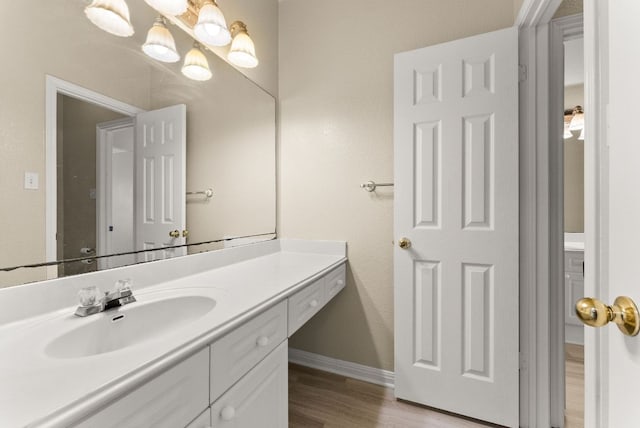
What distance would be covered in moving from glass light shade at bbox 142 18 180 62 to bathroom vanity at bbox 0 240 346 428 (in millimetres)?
867

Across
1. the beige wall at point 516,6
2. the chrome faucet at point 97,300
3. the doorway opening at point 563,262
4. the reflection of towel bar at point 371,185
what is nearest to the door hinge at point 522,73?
the doorway opening at point 563,262

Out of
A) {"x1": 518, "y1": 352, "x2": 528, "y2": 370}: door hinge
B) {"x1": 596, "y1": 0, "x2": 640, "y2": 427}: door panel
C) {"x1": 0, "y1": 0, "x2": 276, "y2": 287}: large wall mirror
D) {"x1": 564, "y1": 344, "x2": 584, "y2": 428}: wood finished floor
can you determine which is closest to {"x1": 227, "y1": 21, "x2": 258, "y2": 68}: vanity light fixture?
{"x1": 0, "y1": 0, "x2": 276, "y2": 287}: large wall mirror

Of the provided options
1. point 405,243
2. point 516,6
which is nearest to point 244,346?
point 405,243

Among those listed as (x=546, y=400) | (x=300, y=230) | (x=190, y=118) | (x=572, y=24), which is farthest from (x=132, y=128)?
(x=546, y=400)

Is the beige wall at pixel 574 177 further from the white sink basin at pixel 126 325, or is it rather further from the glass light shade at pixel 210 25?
the white sink basin at pixel 126 325

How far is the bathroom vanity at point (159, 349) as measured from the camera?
486 mm

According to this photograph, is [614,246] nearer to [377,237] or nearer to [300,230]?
[377,237]

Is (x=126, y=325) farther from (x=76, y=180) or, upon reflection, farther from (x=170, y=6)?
(x=170, y=6)

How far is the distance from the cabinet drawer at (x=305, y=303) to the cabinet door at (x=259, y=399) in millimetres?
100

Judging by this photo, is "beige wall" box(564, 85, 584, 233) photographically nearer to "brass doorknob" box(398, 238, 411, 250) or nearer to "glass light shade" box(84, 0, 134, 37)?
"brass doorknob" box(398, 238, 411, 250)

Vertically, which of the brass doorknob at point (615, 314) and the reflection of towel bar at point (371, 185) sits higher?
the reflection of towel bar at point (371, 185)

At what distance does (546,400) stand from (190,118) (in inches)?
85.7

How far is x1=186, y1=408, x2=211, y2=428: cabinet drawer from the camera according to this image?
2.18ft

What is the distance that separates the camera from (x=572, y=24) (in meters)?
1.36
